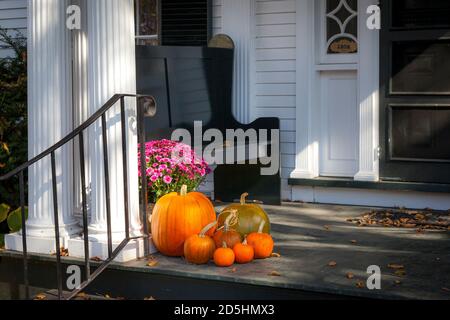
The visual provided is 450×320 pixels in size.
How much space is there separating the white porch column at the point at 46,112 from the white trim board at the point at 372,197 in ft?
8.91

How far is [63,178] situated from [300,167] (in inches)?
108

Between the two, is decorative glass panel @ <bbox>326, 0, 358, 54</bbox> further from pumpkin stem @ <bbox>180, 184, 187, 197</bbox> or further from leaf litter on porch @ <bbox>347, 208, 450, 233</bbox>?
pumpkin stem @ <bbox>180, 184, 187, 197</bbox>

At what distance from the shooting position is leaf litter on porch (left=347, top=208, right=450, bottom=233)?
6.45m

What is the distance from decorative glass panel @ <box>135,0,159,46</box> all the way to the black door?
2.51 m

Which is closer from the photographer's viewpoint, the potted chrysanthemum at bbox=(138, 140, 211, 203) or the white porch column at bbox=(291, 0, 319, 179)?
the potted chrysanthemum at bbox=(138, 140, 211, 203)

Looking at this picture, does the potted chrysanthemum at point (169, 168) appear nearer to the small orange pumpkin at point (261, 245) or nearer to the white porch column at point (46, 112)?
the white porch column at point (46, 112)

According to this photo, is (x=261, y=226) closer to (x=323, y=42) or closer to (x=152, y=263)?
(x=152, y=263)

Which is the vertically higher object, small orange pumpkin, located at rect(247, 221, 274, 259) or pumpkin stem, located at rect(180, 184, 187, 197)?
pumpkin stem, located at rect(180, 184, 187, 197)

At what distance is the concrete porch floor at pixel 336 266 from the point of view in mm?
4672

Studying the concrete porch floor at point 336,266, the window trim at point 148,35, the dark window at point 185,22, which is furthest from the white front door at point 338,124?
the window trim at point 148,35

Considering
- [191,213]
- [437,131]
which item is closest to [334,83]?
[437,131]

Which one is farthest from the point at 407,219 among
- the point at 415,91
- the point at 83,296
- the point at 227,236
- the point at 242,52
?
the point at 83,296

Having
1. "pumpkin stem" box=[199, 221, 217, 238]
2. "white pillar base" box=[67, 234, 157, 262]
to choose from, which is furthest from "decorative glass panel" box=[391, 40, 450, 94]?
"white pillar base" box=[67, 234, 157, 262]
